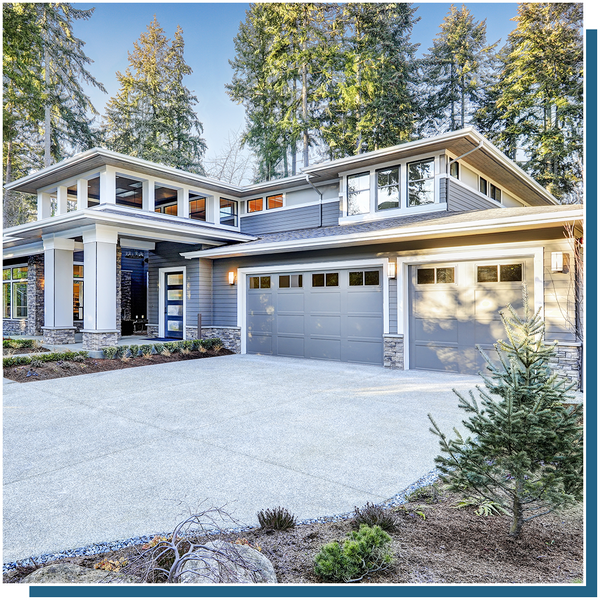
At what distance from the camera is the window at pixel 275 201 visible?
12.0 metres

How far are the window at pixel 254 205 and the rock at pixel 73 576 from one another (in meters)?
11.5

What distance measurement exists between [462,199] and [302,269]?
4.07 metres

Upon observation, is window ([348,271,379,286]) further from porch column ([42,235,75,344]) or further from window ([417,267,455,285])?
porch column ([42,235,75,344])

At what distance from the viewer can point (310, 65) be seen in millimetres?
15195

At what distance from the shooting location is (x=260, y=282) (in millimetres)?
10273

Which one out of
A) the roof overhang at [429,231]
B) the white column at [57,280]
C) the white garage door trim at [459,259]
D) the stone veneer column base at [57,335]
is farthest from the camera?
the stone veneer column base at [57,335]

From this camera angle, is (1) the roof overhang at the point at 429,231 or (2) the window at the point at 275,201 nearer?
(1) the roof overhang at the point at 429,231

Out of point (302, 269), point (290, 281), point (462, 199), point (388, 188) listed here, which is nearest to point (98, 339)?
point (290, 281)

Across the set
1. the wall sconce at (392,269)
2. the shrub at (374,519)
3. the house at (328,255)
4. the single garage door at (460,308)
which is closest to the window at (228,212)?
the house at (328,255)

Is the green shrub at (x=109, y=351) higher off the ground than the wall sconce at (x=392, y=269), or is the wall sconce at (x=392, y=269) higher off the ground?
the wall sconce at (x=392, y=269)

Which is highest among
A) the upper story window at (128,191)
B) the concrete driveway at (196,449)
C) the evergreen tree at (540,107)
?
the evergreen tree at (540,107)

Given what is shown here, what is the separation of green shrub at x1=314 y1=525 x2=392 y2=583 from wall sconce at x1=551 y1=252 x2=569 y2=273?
231 inches

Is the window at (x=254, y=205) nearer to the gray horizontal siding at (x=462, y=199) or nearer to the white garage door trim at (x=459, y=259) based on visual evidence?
the gray horizontal siding at (x=462, y=199)

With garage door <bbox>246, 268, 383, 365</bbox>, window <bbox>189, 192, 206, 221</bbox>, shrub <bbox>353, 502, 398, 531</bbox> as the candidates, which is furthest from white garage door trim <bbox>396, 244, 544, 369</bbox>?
window <bbox>189, 192, 206, 221</bbox>
